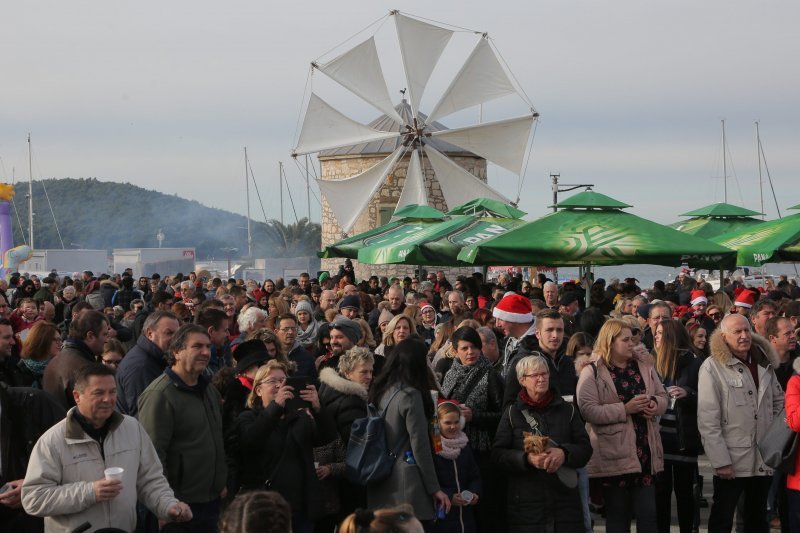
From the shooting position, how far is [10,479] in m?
5.38

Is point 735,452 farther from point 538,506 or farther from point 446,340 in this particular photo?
point 446,340

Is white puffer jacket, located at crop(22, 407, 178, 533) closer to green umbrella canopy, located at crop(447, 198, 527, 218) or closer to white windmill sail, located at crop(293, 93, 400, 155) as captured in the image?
green umbrella canopy, located at crop(447, 198, 527, 218)

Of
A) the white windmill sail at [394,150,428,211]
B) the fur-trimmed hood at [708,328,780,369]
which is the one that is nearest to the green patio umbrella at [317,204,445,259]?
the fur-trimmed hood at [708,328,780,369]

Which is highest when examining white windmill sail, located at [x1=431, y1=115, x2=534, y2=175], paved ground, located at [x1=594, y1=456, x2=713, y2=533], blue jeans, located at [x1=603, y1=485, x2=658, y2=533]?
white windmill sail, located at [x1=431, y1=115, x2=534, y2=175]

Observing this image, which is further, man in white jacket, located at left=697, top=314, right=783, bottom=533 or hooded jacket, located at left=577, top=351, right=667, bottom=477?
man in white jacket, located at left=697, top=314, right=783, bottom=533

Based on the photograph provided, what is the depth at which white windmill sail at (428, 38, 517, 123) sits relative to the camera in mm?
34656

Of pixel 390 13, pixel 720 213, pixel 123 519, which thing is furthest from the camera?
pixel 390 13

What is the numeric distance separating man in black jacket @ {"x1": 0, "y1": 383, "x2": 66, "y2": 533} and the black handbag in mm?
4280

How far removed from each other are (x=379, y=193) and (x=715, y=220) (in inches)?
767

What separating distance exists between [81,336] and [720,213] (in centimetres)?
1511

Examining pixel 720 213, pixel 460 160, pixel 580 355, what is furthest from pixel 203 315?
pixel 460 160

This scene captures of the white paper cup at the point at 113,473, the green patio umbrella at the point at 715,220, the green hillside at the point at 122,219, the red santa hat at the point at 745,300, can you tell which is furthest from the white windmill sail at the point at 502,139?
the green hillside at the point at 122,219

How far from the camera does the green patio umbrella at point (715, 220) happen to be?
1917 cm

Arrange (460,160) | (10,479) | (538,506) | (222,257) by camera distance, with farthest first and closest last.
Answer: (222,257) → (460,160) → (538,506) → (10,479)
